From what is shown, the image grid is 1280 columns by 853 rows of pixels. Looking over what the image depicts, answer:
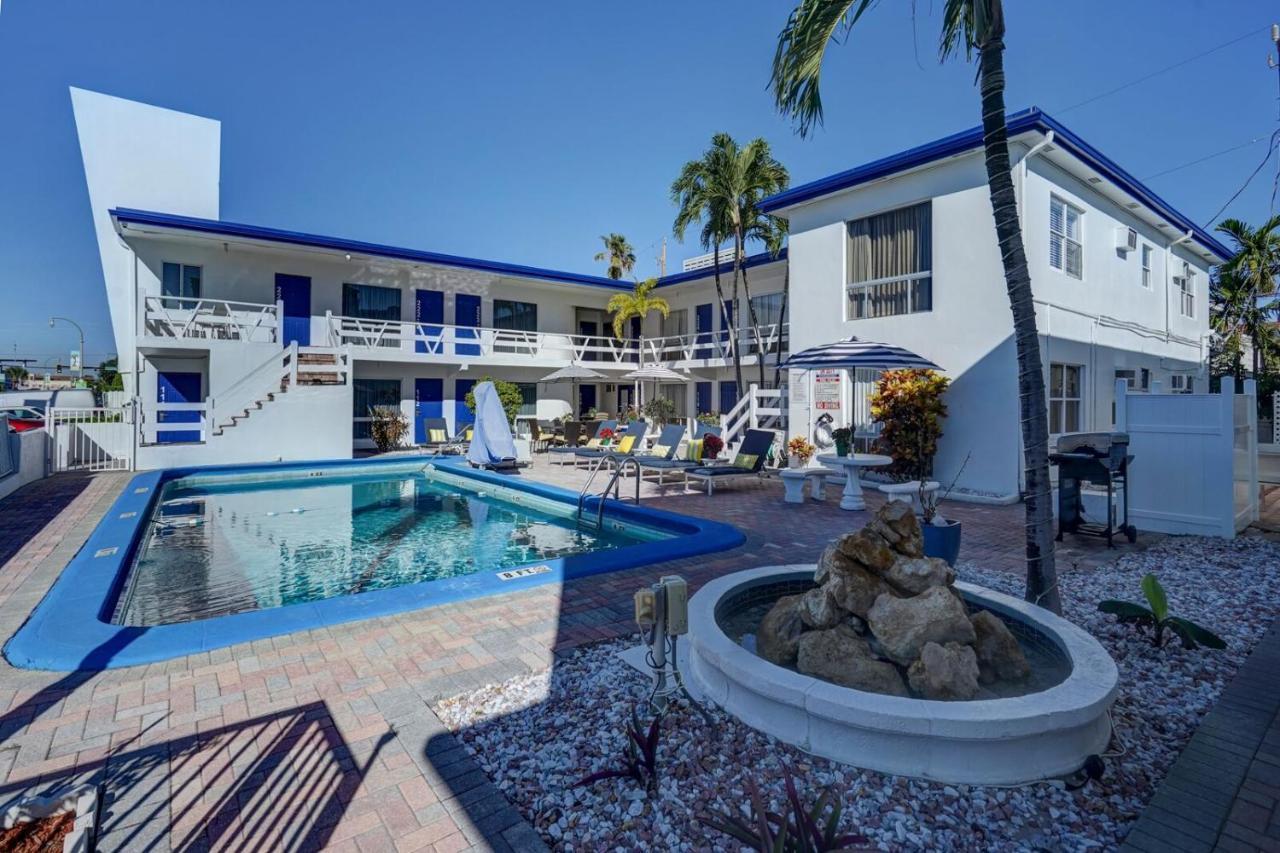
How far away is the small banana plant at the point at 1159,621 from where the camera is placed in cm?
409

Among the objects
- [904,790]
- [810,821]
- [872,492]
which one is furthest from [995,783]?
[872,492]

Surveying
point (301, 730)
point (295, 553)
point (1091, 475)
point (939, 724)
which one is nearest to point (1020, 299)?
point (939, 724)

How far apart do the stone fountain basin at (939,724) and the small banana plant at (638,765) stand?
61 centimetres

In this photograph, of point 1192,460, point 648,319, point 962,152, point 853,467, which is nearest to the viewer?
point 1192,460

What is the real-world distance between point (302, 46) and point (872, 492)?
1736cm

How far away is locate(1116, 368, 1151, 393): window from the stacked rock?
44.0 ft

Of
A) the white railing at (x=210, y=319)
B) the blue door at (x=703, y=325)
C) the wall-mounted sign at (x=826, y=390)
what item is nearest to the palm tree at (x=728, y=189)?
the blue door at (x=703, y=325)

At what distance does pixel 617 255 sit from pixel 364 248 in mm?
18273

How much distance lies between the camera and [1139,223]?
15320 mm

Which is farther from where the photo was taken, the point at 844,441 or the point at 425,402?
the point at 425,402

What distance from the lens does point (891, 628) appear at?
338 centimetres

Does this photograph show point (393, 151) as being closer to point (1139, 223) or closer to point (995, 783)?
Answer: point (1139, 223)

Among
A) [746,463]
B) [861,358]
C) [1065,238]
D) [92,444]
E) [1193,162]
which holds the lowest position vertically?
[746,463]

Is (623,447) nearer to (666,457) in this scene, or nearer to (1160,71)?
(666,457)
